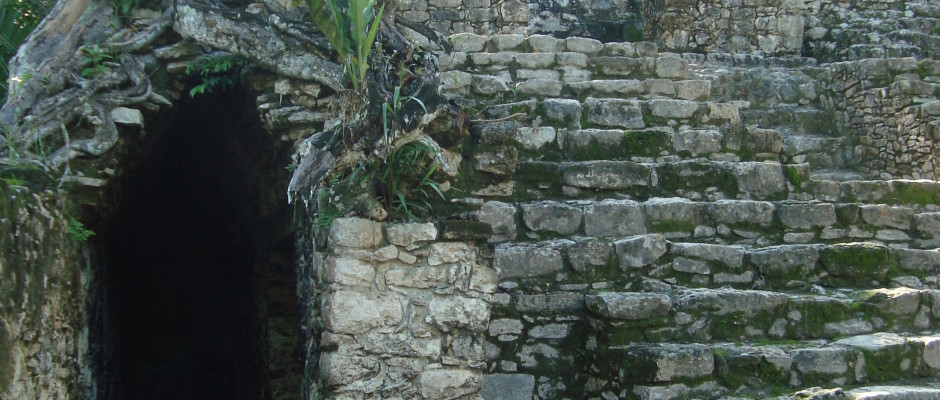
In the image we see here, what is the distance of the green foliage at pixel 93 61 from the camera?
14.6 ft

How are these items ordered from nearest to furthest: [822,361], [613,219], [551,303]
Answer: [822,361]
[551,303]
[613,219]

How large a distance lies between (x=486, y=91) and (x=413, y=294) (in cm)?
265

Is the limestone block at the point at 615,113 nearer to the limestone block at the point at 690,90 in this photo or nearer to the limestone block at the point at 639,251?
the limestone block at the point at 690,90

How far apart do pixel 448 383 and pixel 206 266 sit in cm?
344

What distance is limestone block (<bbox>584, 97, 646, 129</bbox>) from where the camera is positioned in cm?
555

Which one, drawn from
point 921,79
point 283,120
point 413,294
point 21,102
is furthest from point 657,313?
point 921,79

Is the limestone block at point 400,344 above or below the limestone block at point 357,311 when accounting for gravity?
below

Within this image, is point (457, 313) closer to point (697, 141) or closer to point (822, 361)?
point (822, 361)

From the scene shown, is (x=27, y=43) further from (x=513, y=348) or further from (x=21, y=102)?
(x=513, y=348)

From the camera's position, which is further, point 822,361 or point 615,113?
point 615,113

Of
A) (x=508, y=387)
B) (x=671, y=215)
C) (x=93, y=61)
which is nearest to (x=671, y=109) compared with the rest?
(x=671, y=215)

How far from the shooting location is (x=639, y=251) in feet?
14.5

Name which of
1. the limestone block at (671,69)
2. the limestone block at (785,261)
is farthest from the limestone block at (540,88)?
the limestone block at (785,261)

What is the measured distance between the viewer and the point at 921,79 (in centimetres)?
716
